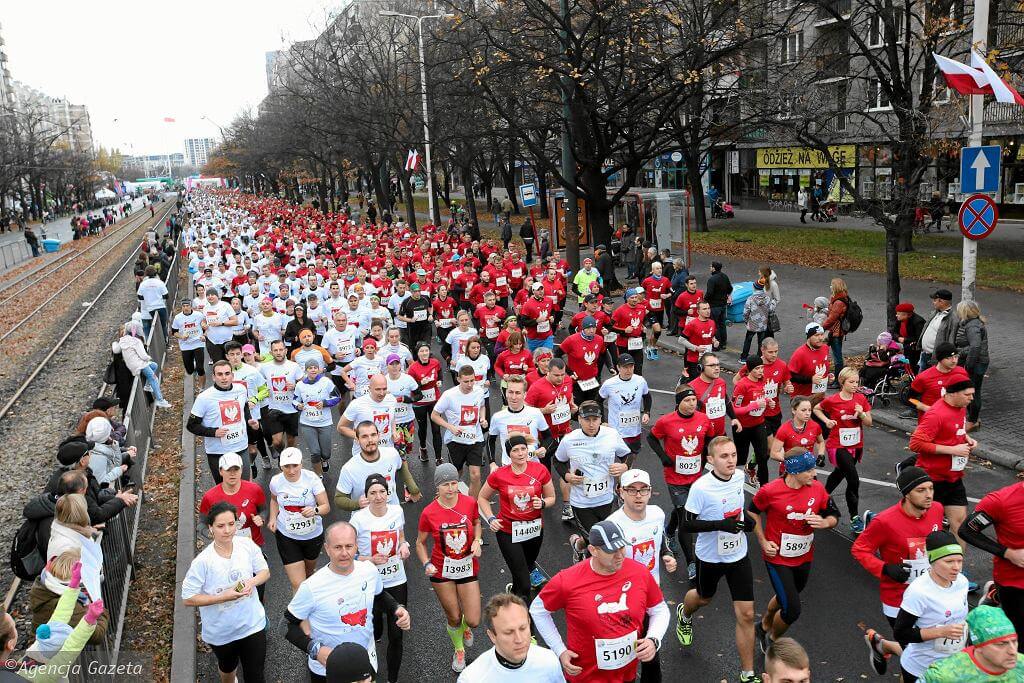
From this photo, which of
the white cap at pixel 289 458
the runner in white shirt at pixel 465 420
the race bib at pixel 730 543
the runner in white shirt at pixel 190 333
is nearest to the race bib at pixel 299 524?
the white cap at pixel 289 458

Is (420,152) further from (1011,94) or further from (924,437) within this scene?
(924,437)

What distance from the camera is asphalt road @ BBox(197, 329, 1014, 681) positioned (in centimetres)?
640

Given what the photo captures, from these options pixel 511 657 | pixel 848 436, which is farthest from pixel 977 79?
pixel 511 657

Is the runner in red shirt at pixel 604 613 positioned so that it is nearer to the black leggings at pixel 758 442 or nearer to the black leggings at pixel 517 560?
the black leggings at pixel 517 560

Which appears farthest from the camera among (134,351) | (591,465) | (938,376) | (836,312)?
(836,312)

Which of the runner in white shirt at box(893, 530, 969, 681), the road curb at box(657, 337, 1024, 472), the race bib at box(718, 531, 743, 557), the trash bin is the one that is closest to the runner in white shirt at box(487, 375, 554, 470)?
the race bib at box(718, 531, 743, 557)

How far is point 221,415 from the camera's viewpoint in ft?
29.5

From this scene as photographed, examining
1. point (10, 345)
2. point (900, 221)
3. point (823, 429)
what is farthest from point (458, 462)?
point (10, 345)

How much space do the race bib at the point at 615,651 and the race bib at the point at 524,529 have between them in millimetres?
2086

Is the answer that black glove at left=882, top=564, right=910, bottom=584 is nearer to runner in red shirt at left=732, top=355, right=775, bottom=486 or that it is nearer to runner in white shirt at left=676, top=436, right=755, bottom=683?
runner in white shirt at left=676, top=436, right=755, bottom=683

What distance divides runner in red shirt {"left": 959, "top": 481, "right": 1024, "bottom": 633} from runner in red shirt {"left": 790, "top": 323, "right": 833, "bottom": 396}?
3.99m

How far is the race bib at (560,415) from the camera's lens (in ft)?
30.2

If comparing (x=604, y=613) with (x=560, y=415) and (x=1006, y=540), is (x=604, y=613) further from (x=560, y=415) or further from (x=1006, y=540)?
(x=560, y=415)

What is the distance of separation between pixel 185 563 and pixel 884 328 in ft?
47.1
